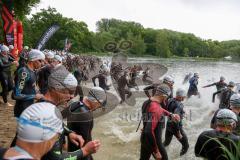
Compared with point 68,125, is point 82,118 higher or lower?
higher

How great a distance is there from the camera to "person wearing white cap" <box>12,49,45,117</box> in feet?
17.4

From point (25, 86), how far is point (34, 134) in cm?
348

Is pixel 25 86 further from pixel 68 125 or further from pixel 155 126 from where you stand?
pixel 155 126

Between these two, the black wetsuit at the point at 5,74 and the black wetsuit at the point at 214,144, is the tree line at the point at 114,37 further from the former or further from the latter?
the black wetsuit at the point at 214,144

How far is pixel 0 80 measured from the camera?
392 inches

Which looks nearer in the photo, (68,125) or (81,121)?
(81,121)

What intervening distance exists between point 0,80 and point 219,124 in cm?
757

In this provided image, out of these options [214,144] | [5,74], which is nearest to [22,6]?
[5,74]

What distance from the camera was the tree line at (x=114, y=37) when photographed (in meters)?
73.8

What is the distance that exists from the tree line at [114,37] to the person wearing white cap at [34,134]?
60768 millimetres

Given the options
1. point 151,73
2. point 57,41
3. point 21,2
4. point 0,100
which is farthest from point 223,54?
point 0,100

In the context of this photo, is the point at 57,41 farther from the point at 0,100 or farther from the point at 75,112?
the point at 75,112

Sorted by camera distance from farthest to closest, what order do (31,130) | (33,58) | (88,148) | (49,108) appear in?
(33,58) → (88,148) → (49,108) → (31,130)

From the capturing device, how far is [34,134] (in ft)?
6.73
